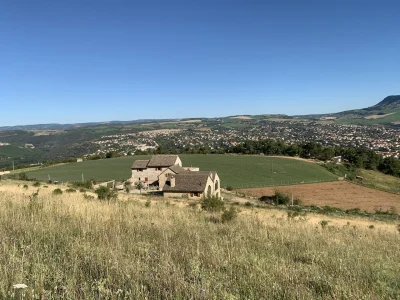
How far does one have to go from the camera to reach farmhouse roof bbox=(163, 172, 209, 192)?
47.9 metres

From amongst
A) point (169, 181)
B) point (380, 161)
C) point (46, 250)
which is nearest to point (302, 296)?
point (46, 250)

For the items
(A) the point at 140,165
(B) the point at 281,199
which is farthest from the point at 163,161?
(B) the point at 281,199

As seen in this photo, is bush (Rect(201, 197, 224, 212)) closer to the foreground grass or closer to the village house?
the foreground grass

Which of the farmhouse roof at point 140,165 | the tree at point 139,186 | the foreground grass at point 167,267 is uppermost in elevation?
the foreground grass at point 167,267

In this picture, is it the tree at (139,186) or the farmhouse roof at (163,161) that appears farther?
the farmhouse roof at (163,161)

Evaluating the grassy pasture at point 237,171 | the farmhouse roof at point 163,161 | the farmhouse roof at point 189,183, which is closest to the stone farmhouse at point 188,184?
the farmhouse roof at point 189,183

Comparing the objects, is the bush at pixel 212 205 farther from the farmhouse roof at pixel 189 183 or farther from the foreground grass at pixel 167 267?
the farmhouse roof at pixel 189 183

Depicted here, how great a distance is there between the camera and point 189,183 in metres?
49.1

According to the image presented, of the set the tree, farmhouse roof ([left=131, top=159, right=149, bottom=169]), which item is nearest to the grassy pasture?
farmhouse roof ([left=131, top=159, right=149, bottom=169])

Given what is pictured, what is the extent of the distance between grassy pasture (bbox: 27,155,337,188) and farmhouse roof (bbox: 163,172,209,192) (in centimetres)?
1830

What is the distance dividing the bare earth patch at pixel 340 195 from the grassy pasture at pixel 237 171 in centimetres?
464

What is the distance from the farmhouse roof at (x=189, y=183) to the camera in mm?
47875

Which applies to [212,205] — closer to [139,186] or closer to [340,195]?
[139,186]

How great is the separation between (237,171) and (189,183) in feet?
110
